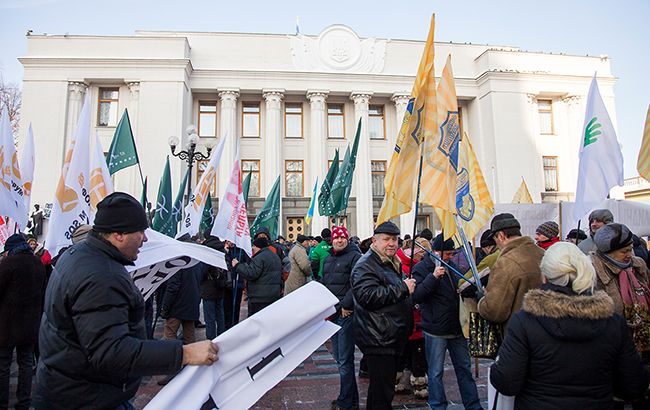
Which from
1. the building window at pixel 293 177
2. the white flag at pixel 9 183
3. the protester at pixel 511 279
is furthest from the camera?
the building window at pixel 293 177

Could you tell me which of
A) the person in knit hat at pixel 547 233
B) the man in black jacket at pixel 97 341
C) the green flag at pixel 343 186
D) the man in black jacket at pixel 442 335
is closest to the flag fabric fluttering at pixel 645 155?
the person in knit hat at pixel 547 233

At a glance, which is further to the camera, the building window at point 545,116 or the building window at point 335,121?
the building window at point 545,116

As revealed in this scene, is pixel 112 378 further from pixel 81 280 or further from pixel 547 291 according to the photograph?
pixel 547 291

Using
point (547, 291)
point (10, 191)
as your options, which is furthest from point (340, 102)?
point (547, 291)

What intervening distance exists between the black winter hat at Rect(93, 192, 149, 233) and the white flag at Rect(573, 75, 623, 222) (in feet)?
14.9

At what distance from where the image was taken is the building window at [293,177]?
28.5 metres

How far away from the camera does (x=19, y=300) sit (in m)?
4.46

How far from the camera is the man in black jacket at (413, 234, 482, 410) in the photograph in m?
4.01

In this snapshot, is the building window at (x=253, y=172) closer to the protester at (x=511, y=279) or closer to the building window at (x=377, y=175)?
the building window at (x=377, y=175)

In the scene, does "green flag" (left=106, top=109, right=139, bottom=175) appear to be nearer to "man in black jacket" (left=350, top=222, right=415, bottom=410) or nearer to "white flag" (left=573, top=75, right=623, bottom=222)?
"man in black jacket" (left=350, top=222, right=415, bottom=410)

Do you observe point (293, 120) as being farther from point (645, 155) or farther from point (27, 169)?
point (645, 155)

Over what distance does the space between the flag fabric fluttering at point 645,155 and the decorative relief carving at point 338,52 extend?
2677 cm

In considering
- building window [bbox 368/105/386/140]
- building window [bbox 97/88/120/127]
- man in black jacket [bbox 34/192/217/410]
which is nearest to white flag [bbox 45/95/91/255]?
man in black jacket [bbox 34/192/217/410]

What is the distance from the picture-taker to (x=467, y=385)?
4.09 meters
